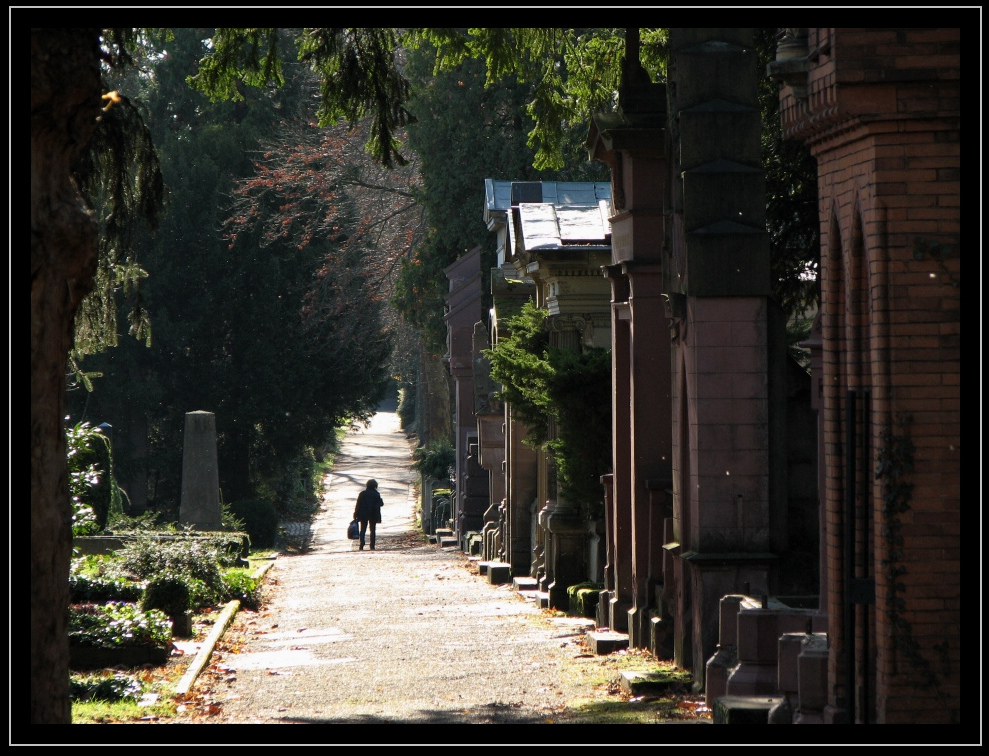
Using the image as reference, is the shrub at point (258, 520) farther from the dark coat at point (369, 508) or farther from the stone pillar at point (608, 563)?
the stone pillar at point (608, 563)

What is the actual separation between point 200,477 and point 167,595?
14.6 meters

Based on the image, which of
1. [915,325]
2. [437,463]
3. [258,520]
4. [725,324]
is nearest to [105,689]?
[725,324]

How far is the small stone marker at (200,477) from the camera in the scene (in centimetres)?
2880

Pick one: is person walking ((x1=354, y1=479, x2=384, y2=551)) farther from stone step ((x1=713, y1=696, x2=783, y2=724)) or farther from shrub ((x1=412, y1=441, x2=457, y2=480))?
stone step ((x1=713, y1=696, x2=783, y2=724))

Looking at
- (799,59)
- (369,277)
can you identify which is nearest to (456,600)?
(799,59)

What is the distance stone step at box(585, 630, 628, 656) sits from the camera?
45.0 ft

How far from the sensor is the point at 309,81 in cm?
4150

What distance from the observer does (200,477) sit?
28.8m

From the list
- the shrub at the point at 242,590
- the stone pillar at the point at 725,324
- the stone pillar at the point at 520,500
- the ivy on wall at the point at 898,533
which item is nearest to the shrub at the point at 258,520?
the stone pillar at the point at 520,500

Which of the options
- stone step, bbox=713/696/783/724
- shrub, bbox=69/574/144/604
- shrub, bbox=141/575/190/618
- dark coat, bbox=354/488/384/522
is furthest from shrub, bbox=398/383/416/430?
stone step, bbox=713/696/783/724

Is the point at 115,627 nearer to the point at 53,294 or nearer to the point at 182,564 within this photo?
the point at 182,564

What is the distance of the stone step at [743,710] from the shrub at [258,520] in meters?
28.1

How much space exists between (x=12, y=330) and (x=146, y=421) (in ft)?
112

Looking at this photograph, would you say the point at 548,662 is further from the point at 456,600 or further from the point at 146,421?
the point at 146,421
